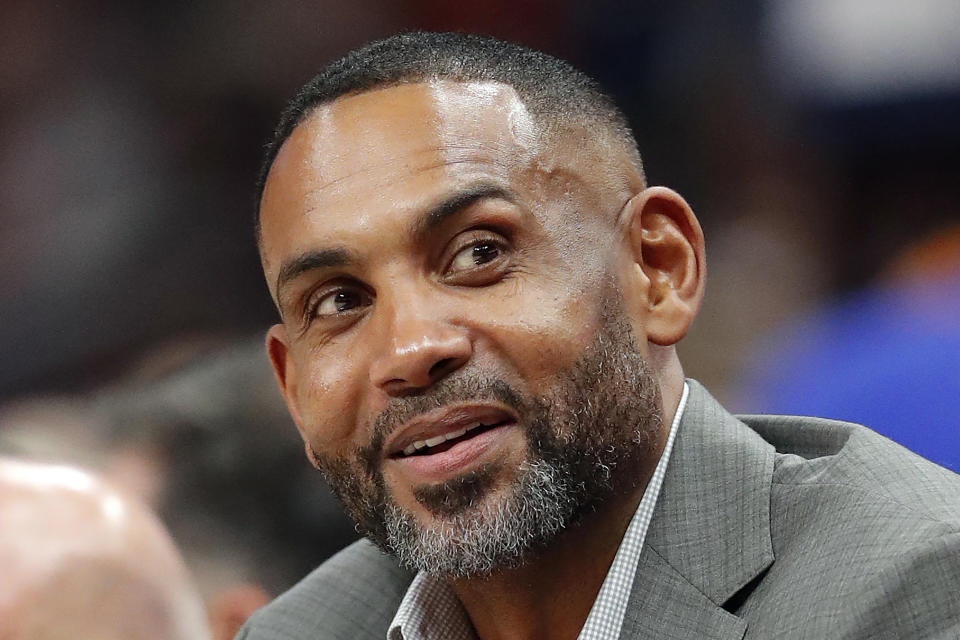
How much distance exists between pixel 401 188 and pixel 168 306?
1.17 metres

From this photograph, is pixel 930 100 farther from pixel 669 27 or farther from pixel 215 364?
pixel 215 364

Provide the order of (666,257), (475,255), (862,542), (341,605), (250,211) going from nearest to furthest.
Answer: (862,542) → (475,255) → (666,257) → (341,605) → (250,211)

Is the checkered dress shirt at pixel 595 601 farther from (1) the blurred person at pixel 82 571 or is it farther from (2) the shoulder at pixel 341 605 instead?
(1) the blurred person at pixel 82 571

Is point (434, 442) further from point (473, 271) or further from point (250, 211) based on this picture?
point (250, 211)

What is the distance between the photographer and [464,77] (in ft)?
5.12

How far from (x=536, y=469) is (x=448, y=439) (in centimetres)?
12

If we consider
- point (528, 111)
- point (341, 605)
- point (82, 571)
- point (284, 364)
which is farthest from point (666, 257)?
point (82, 571)

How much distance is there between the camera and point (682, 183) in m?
2.43

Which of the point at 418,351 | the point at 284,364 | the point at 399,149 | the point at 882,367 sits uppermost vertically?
the point at 399,149

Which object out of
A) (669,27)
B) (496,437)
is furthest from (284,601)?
(669,27)

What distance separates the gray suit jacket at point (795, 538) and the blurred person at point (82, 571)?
2.92 ft

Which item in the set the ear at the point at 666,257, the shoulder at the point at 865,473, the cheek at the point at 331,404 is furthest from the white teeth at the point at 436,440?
the shoulder at the point at 865,473

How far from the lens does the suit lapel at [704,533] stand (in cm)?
137

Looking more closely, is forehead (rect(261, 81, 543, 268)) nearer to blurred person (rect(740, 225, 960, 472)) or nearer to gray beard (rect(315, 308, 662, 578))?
gray beard (rect(315, 308, 662, 578))
